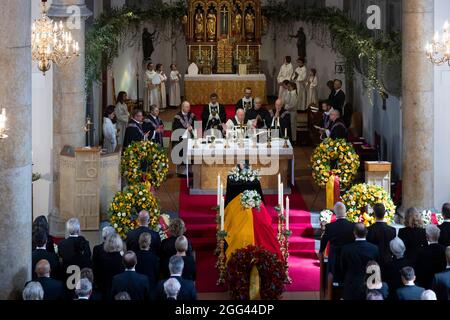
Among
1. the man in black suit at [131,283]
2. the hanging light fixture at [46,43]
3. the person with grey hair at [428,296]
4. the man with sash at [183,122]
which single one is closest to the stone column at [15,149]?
the man in black suit at [131,283]

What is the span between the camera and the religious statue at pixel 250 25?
115 feet

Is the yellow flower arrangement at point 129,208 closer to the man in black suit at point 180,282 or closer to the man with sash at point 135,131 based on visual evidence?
the man with sash at point 135,131

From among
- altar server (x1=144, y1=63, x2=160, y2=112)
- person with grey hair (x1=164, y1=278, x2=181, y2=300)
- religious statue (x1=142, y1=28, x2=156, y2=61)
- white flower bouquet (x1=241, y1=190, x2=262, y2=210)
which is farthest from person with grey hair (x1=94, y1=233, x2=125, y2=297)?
religious statue (x1=142, y1=28, x2=156, y2=61)

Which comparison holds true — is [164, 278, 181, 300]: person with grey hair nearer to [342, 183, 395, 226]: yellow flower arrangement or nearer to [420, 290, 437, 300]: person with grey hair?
[420, 290, 437, 300]: person with grey hair

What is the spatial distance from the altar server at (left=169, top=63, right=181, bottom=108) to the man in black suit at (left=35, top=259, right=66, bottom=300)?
20005mm

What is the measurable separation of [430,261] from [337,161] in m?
6.86

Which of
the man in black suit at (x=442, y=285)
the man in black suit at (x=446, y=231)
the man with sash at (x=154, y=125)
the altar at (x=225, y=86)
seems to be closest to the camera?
the man in black suit at (x=442, y=285)

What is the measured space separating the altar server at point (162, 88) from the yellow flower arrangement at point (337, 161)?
36.4ft

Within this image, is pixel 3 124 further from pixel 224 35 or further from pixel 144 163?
pixel 224 35

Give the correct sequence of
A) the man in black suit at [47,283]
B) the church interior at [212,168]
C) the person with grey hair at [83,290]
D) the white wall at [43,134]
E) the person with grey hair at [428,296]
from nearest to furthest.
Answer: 1. the person with grey hair at [428,296]
2. the person with grey hair at [83,290]
3. the man in black suit at [47,283]
4. the church interior at [212,168]
5. the white wall at [43,134]

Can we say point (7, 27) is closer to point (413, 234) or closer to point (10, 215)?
point (10, 215)

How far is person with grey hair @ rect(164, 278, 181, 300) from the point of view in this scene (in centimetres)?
1345

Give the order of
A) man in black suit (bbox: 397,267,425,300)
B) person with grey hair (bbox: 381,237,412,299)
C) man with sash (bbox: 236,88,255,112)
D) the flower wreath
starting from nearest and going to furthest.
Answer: man in black suit (bbox: 397,267,425,300), person with grey hair (bbox: 381,237,412,299), the flower wreath, man with sash (bbox: 236,88,255,112)

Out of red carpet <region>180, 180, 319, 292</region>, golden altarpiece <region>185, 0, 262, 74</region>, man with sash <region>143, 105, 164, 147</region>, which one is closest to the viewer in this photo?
red carpet <region>180, 180, 319, 292</region>
